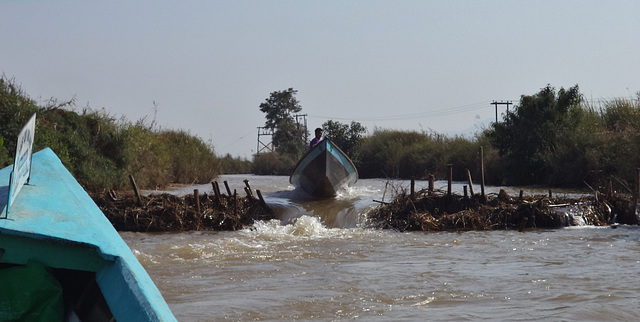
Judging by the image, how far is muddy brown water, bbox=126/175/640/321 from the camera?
614 cm

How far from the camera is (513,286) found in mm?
7188

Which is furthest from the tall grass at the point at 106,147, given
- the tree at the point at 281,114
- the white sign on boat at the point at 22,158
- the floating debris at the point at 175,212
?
the tree at the point at 281,114

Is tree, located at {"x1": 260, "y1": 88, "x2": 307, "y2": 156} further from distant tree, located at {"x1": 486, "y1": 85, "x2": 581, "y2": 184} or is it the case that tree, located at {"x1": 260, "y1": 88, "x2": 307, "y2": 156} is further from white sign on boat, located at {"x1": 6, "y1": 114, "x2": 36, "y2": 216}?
white sign on boat, located at {"x1": 6, "y1": 114, "x2": 36, "y2": 216}

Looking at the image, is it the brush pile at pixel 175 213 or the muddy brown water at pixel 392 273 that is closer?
the muddy brown water at pixel 392 273

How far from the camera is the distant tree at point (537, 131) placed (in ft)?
84.5

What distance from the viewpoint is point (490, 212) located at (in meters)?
12.9

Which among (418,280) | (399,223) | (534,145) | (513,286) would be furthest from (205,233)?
(534,145)

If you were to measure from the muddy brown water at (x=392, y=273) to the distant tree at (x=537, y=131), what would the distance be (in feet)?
44.7

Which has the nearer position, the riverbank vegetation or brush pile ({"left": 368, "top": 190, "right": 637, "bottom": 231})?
brush pile ({"left": 368, "top": 190, "right": 637, "bottom": 231})

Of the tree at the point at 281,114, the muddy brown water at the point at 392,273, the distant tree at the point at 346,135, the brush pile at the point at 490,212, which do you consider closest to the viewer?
the muddy brown water at the point at 392,273

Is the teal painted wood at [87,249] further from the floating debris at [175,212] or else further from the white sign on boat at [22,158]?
the floating debris at [175,212]

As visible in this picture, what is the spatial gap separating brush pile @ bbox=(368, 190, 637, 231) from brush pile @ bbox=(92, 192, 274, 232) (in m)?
2.76

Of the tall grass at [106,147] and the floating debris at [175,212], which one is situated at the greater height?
the tall grass at [106,147]

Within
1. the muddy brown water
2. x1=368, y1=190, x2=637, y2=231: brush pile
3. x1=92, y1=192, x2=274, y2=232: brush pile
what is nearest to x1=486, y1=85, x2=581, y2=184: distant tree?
x1=368, y1=190, x2=637, y2=231: brush pile
